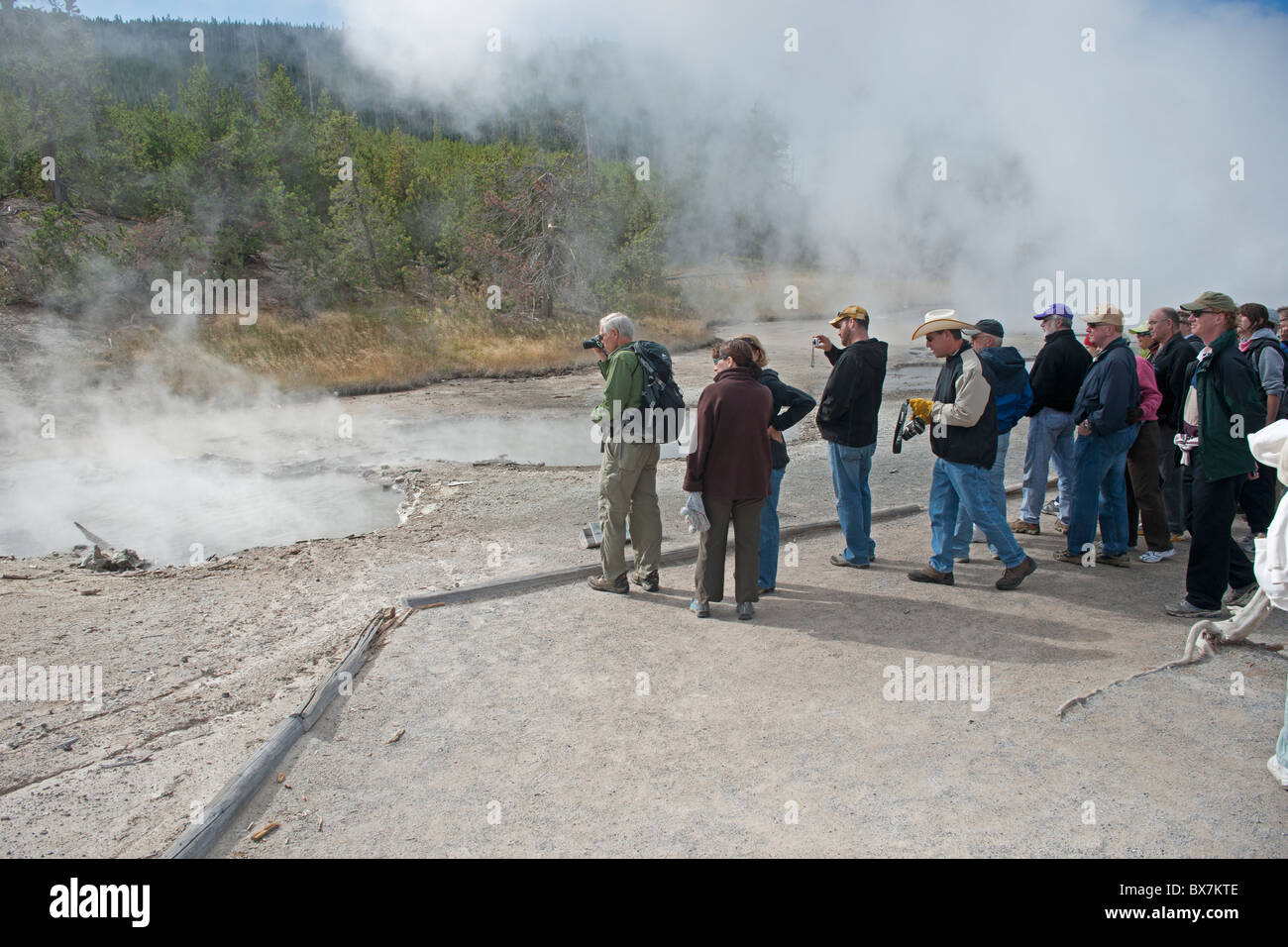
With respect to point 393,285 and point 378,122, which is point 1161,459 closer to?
point 393,285

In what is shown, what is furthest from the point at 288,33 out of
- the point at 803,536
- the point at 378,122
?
the point at 803,536

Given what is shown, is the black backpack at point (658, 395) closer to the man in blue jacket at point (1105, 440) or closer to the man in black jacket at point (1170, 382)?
the man in blue jacket at point (1105, 440)

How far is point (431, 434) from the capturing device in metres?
13.4

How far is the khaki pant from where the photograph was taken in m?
5.86

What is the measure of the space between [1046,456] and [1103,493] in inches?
26.2

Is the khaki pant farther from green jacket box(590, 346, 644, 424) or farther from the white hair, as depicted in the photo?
the white hair

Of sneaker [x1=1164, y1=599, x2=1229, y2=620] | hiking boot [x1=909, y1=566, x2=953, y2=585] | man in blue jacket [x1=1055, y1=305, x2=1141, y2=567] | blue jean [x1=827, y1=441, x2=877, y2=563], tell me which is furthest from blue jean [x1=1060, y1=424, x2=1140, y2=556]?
blue jean [x1=827, y1=441, x2=877, y2=563]

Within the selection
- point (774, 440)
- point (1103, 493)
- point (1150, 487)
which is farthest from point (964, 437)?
point (1150, 487)

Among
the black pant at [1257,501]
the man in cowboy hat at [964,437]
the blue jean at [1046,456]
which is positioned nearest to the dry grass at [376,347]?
the blue jean at [1046,456]

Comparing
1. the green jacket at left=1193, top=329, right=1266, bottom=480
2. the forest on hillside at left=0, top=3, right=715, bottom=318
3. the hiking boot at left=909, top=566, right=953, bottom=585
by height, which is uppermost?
the forest on hillside at left=0, top=3, right=715, bottom=318

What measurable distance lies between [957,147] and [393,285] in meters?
16.9

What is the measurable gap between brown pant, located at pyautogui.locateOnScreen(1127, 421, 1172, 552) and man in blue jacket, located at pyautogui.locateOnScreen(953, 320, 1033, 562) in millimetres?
841

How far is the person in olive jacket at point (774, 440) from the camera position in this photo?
224 inches

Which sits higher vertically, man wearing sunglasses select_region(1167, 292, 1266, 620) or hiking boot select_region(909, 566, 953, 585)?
man wearing sunglasses select_region(1167, 292, 1266, 620)
